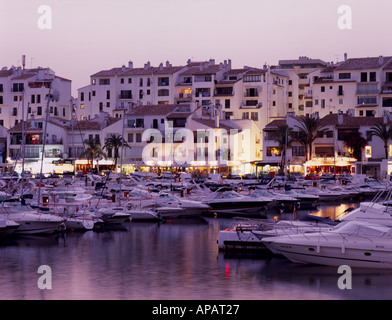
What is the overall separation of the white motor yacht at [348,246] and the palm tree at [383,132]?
65342mm

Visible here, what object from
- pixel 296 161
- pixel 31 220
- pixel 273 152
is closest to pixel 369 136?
pixel 296 161

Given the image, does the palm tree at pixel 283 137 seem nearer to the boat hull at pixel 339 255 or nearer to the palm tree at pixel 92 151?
the palm tree at pixel 92 151

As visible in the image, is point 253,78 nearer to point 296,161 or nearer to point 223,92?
point 223,92

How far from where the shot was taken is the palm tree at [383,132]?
93500mm

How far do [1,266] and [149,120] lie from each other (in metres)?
69.5

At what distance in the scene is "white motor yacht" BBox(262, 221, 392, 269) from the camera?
29.1 meters

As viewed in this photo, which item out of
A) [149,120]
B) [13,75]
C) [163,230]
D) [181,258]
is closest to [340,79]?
[149,120]

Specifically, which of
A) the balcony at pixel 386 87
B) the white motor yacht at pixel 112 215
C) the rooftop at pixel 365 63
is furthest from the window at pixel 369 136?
the white motor yacht at pixel 112 215

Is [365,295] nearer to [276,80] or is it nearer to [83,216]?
[83,216]

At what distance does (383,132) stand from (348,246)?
219ft

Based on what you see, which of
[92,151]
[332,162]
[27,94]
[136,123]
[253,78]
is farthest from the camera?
[27,94]

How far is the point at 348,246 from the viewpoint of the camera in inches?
1152

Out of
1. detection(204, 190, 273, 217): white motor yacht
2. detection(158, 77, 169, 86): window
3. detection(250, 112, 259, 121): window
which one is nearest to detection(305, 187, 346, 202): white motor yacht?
detection(204, 190, 273, 217): white motor yacht

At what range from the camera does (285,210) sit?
196 feet
